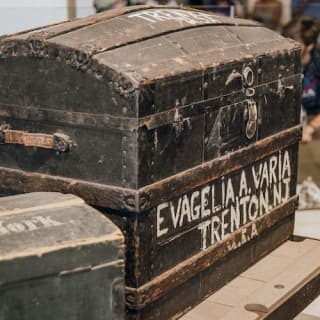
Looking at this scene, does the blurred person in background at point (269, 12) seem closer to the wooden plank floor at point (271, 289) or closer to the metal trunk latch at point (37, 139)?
the wooden plank floor at point (271, 289)

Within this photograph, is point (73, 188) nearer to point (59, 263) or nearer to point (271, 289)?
A: point (59, 263)

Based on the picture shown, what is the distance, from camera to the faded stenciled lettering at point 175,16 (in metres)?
3.05

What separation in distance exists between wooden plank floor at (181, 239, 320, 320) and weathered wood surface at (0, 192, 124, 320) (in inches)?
21.5

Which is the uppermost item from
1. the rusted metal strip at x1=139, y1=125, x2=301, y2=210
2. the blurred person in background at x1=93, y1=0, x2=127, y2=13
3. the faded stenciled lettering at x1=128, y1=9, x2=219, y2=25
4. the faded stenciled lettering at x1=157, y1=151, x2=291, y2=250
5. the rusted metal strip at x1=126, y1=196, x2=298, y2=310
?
the faded stenciled lettering at x1=128, y1=9, x2=219, y2=25

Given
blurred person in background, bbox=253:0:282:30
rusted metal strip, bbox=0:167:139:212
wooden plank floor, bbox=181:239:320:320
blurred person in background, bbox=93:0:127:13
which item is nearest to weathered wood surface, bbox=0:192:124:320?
rusted metal strip, bbox=0:167:139:212

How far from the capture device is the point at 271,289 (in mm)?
3062

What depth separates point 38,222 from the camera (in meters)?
2.42

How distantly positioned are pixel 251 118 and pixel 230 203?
350 mm

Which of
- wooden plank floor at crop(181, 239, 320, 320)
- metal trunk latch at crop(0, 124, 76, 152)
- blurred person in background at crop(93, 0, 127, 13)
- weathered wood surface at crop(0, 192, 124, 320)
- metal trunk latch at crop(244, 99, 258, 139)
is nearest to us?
weathered wood surface at crop(0, 192, 124, 320)

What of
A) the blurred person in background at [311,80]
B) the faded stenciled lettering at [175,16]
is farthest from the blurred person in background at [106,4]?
the faded stenciled lettering at [175,16]

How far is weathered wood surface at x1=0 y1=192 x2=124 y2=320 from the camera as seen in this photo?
2.23 metres

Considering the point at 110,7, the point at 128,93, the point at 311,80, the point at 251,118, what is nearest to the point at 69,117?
the point at 128,93

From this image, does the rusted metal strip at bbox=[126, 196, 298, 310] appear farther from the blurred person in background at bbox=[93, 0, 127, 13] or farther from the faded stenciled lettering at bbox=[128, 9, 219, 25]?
the blurred person in background at bbox=[93, 0, 127, 13]

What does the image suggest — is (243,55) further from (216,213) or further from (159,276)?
(159,276)
